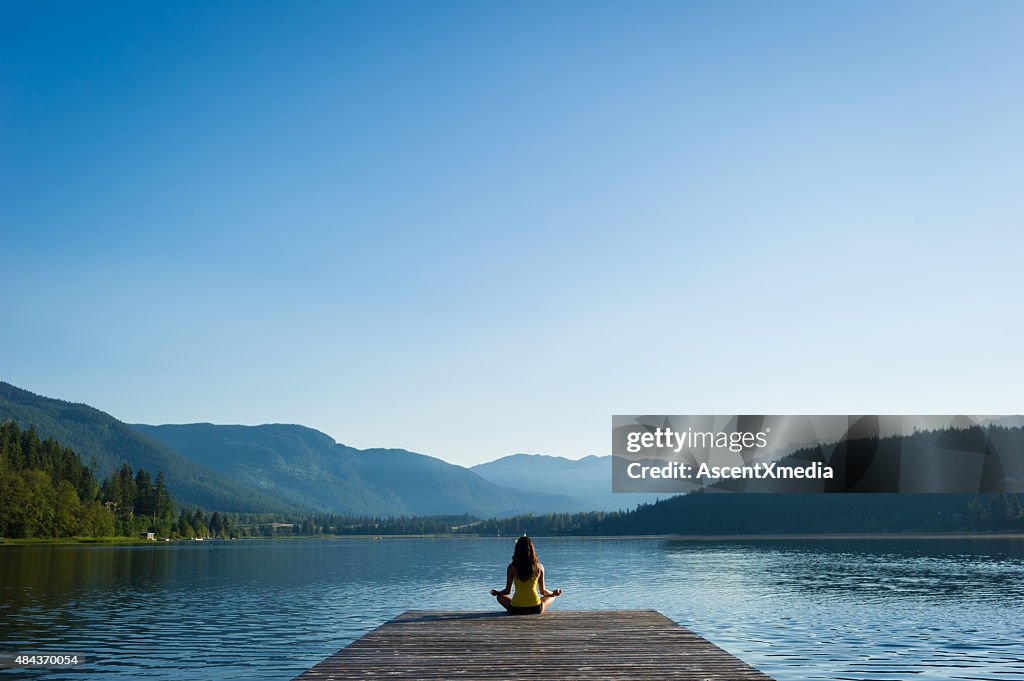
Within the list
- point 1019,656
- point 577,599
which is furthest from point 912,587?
point 1019,656

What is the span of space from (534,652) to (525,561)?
26.2ft

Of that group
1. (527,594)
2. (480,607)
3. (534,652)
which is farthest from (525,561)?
(480,607)

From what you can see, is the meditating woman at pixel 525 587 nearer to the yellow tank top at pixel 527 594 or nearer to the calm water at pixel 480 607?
the yellow tank top at pixel 527 594

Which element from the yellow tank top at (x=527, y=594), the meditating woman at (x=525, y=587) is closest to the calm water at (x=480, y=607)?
the meditating woman at (x=525, y=587)

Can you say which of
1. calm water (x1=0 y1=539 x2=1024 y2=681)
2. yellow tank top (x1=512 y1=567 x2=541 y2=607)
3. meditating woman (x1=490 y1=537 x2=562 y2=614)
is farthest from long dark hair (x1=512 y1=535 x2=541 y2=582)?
calm water (x1=0 y1=539 x2=1024 y2=681)

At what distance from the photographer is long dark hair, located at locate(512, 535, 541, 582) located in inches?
1254

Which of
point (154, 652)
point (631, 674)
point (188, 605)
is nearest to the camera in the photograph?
point (631, 674)

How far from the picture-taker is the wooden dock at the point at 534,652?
2122 cm

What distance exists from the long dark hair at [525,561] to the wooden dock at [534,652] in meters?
1.53

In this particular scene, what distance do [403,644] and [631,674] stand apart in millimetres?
8242

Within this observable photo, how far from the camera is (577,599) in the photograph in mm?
72875

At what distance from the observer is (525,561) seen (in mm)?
32250

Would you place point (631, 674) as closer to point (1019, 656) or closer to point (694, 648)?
point (694, 648)

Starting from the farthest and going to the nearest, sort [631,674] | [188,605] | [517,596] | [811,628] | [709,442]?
[709,442]
[188,605]
[811,628]
[517,596]
[631,674]
